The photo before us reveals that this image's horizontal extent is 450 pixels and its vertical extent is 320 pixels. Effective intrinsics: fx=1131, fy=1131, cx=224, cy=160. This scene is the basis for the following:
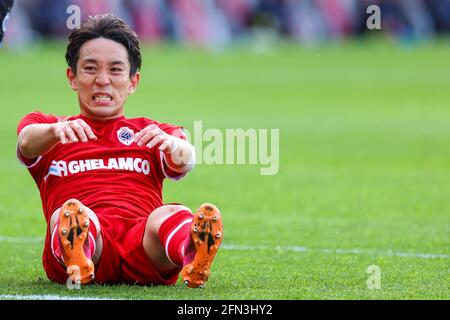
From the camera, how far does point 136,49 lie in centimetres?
643

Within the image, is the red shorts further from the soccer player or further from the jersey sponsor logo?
the jersey sponsor logo

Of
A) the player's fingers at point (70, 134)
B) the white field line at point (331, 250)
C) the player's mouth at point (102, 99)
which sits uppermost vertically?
the player's mouth at point (102, 99)

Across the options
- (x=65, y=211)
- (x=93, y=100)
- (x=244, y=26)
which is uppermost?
(x=244, y=26)

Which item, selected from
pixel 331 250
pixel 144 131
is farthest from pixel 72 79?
pixel 331 250

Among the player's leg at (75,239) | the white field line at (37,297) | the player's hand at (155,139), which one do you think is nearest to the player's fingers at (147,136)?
the player's hand at (155,139)

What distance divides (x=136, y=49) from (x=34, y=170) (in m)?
0.89

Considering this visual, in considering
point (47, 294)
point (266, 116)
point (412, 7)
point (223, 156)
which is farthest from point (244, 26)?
point (47, 294)

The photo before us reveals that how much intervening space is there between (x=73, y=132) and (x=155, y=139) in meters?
0.46

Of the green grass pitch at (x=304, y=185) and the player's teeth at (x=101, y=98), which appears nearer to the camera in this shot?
the player's teeth at (x=101, y=98)

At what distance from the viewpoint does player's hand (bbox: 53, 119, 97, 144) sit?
5695 millimetres

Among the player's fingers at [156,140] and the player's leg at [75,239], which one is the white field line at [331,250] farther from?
the player's leg at [75,239]

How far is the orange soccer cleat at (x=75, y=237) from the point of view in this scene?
5535mm

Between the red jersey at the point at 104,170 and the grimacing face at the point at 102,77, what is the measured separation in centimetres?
12

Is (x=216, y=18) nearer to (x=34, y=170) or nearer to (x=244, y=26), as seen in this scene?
(x=244, y=26)
